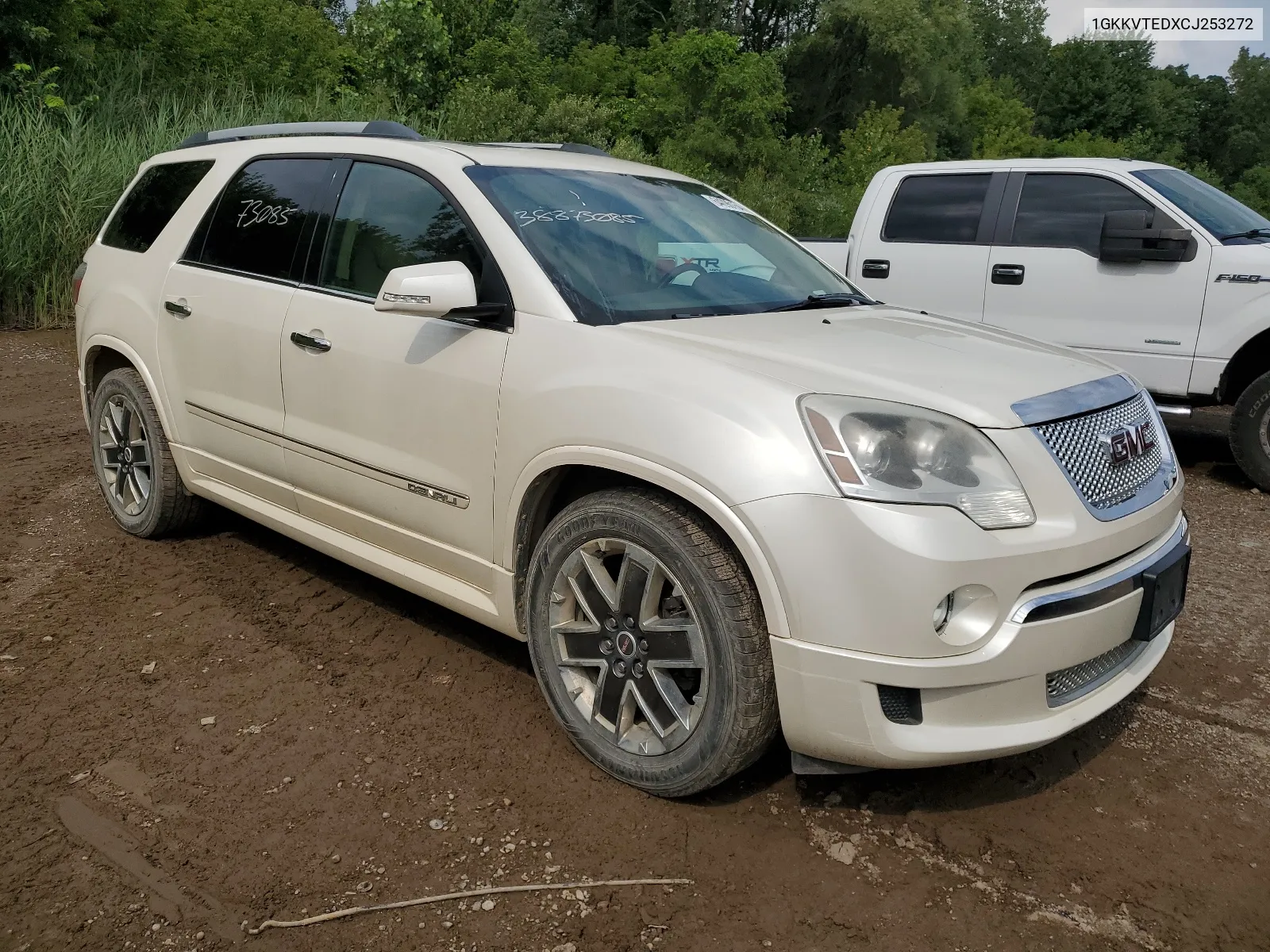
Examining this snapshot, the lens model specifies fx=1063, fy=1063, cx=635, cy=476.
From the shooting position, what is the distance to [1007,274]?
23.8 ft

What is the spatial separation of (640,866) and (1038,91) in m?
79.8

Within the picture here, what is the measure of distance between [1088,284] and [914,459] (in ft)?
16.7

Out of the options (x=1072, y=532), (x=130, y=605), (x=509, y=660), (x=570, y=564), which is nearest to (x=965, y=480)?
(x=1072, y=532)

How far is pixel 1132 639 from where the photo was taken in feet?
9.28

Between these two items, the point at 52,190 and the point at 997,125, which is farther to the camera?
the point at 997,125

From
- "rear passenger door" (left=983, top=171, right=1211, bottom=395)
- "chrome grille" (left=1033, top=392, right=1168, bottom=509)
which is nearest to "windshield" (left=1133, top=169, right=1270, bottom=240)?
"rear passenger door" (left=983, top=171, right=1211, bottom=395)

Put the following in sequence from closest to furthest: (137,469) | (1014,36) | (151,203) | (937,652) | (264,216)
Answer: (937,652) → (264,216) → (151,203) → (137,469) → (1014,36)

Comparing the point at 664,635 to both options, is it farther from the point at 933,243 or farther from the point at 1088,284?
the point at 933,243

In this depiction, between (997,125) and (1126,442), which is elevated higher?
(997,125)

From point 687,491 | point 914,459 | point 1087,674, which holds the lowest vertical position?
point 1087,674

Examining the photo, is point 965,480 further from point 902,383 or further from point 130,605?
point 130,605

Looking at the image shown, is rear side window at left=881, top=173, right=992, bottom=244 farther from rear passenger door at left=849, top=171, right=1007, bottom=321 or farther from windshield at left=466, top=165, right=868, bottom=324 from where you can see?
windshield at left=466, top=165, right=868, bottom=324

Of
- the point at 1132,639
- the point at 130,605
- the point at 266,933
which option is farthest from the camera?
the point at 130,605

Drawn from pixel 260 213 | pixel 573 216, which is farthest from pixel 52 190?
pixel 573 216
